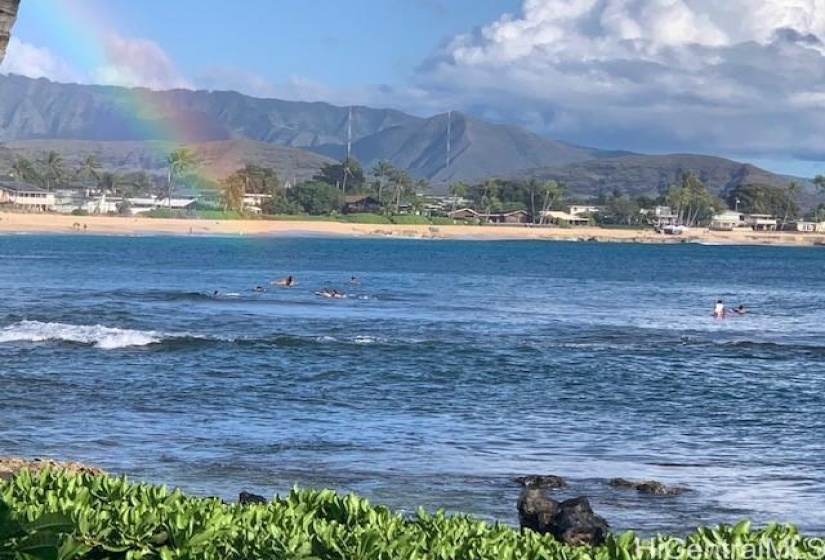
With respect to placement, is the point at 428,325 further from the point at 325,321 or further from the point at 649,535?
the point at 649,535

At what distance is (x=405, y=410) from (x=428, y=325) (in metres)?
25.1

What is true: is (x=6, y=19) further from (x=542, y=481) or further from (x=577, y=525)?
(x=542, y=481)

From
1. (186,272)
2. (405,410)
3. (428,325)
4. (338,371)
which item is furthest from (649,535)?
Result: (186,272)

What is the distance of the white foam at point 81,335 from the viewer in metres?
38.6

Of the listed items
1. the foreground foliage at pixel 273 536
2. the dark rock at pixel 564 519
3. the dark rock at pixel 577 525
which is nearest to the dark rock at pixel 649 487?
the dark rock at pixel 564 519

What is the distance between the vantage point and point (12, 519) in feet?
22.5

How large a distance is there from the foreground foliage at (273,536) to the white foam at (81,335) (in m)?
30.2

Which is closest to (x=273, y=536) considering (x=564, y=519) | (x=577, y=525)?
(x=577, y=525)

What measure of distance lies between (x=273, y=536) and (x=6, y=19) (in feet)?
→ 10.5

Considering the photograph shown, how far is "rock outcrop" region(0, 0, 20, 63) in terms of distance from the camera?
23.4ft

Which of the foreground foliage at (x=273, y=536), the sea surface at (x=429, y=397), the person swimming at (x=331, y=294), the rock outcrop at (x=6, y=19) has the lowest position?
the person swimming at (x=331, y=294)

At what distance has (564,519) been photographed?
1177 cm

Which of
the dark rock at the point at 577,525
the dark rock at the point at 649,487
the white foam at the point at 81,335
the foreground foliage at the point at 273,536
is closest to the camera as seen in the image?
the foreground foliage at the point at 273,536

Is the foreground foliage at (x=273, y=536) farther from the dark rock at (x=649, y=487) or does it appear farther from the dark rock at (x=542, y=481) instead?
the dark rock at (x=649, y=487)
